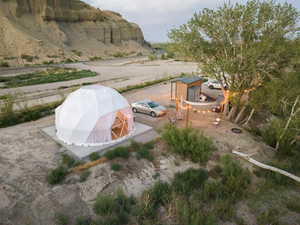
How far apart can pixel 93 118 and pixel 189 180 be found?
21.2 feet

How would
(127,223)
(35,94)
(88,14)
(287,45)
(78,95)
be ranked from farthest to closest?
(88,14) → (35,94) → (78,95) → (287,45) → (127,223)

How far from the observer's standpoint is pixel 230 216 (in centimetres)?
665

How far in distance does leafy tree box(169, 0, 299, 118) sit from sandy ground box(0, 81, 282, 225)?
13.7 ft

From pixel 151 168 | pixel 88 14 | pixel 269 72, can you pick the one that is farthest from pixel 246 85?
pixel 88 14

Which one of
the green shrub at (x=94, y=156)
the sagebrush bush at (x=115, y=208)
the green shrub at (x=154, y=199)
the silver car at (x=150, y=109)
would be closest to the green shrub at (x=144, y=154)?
the green shrub at (x=154, y=199)

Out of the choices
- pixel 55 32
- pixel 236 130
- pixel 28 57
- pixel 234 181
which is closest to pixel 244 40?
pixel 236 130

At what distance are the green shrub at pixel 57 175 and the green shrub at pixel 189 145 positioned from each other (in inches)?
223

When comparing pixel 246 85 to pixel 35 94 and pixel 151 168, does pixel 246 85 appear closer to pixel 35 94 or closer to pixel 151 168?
pixel 151 168

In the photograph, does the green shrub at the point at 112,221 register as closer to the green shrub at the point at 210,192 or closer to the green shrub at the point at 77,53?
the green shrub at the point at 210,192

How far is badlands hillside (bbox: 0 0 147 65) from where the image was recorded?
1986 inches

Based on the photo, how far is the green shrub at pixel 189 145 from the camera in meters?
9.67

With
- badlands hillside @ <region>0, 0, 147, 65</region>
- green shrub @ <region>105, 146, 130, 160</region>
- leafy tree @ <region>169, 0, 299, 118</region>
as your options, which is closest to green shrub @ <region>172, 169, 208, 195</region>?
green shrub @ <region>105, 146, 130, 160</region>

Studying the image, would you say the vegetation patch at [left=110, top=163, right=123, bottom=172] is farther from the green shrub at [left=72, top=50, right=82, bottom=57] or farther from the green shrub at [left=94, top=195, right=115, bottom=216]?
the green shrub at [left=72, top=50, right=82, bottom=57]

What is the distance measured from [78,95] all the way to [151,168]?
22.4 ft
